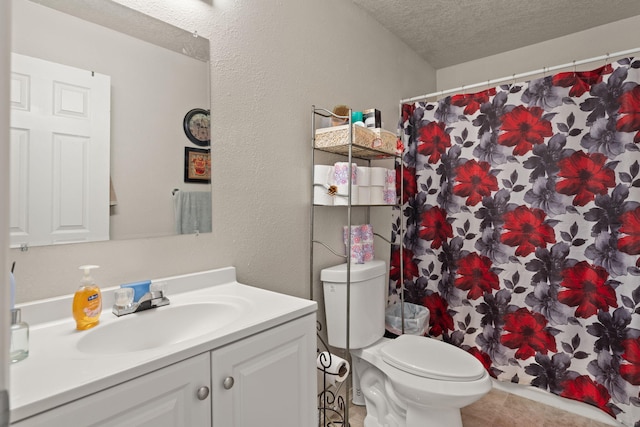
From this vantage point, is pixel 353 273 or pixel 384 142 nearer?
pixel 353 273

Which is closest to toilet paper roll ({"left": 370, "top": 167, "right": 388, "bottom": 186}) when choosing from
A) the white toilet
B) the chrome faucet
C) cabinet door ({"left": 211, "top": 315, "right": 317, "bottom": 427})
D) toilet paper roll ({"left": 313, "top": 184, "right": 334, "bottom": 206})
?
toilet paper roll ({"left": 313, "top": 184, "right": 334, "bottom": 206})

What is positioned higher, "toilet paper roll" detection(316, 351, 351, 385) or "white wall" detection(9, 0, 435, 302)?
"white wall" detection(9, 0, 435, 302)

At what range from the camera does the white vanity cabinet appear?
0.64 metres

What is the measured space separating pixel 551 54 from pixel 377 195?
1.88 meters

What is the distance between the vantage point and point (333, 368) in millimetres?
1473

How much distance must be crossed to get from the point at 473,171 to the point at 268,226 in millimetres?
1397

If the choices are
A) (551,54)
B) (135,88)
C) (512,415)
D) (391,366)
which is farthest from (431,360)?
(551,54)

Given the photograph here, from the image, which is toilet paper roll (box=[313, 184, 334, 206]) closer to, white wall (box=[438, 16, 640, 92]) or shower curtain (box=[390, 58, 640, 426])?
shower curtain (box=[390, 58, 640, 426])

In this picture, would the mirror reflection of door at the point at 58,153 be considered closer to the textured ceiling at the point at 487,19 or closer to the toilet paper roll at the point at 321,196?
the toilet paper roll at the point at 321,196

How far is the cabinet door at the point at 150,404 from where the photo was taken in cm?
60

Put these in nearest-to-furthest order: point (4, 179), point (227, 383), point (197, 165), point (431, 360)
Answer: point (4, 179)
point (227, 383)
point (197, 165)
point (431, 360)

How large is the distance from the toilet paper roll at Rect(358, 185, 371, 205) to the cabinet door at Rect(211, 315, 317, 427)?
31.9 inches

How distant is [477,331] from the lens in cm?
217

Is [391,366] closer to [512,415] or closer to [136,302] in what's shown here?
[512,415]
